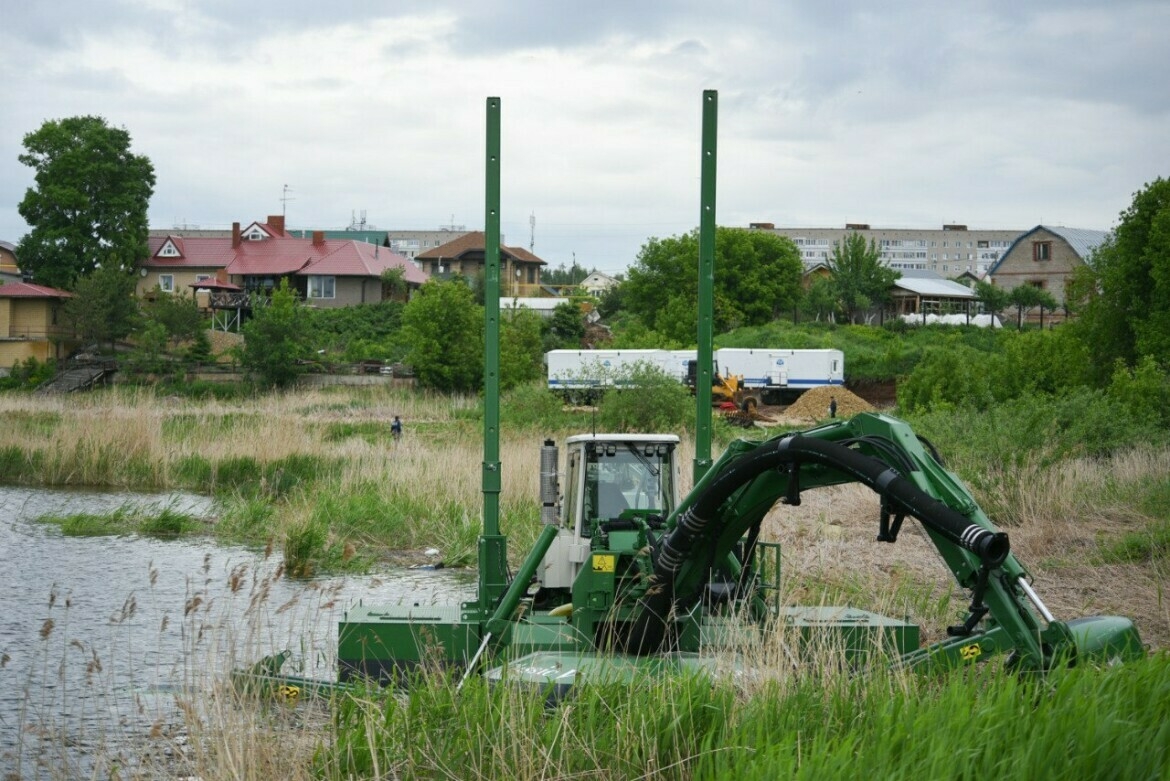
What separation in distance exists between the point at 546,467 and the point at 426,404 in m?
36.1

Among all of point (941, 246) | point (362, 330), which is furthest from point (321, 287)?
point (941, 246)

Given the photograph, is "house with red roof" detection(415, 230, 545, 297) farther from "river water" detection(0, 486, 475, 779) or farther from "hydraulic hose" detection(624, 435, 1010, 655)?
"hydraulic hose" detection(624, 435, 1010, 655)

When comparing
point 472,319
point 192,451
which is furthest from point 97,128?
point 192,451

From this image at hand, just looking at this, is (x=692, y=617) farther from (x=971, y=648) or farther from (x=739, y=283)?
(x=739, y=283)

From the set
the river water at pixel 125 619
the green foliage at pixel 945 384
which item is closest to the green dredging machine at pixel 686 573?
the river water at pixel 125 619

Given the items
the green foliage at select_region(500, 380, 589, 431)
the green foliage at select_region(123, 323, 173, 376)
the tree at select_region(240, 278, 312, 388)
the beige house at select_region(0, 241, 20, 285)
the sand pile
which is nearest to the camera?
the green foliage at select_region(500, 380, 589, 431)

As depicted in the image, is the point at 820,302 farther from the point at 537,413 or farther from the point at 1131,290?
the point at 1131,290

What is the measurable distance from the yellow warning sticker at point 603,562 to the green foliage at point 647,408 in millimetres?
23100

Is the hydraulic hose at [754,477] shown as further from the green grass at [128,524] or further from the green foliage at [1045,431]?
the green grass at [128,524]

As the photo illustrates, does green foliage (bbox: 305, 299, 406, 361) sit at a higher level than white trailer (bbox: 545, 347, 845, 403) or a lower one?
higher

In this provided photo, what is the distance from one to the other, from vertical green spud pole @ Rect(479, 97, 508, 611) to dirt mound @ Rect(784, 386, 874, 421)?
126 feet

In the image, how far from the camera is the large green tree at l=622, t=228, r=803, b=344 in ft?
243

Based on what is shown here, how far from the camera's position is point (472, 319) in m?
52.9

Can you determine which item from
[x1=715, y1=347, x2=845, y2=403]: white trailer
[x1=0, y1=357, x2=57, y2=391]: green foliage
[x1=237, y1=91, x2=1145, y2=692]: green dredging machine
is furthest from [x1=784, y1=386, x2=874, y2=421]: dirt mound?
[x1=237, y1=91, x2=1145, y2=692]: green dredging machine
